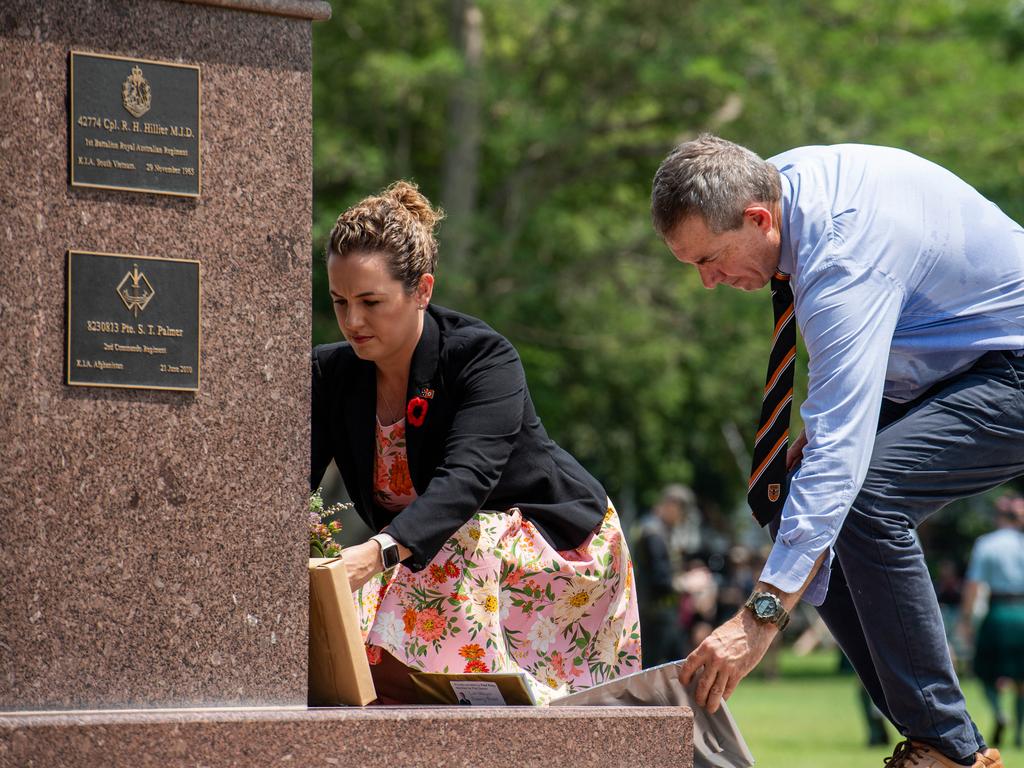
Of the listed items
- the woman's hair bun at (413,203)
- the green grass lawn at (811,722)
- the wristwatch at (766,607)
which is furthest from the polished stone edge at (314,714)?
the green grass lawn at (811,722)

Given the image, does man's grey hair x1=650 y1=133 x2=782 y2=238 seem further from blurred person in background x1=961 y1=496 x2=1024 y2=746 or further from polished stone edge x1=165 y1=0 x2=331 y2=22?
blurred person in background x1=961 y1=496 x2=1024 y2=746

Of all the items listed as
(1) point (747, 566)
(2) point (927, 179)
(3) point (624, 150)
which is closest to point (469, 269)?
(3) point (624, 150)

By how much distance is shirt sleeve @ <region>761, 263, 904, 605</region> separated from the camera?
13.2ft

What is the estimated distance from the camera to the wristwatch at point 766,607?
404 centimetres

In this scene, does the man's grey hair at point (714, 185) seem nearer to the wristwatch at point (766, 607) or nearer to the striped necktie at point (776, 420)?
the striped necktie at point (776, 420)

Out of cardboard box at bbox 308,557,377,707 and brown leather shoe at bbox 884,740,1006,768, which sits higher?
cardboard box at bbox 308,557,377,707

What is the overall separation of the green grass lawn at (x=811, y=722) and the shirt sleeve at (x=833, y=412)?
15.0ft

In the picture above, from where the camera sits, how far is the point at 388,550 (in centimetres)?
428

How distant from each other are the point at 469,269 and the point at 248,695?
15345 mm

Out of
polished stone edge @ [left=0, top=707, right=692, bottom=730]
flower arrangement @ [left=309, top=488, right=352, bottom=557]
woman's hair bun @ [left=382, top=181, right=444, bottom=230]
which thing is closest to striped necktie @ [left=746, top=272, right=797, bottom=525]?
polished stone edge @ [left=0, top=707, right=692, bottom=730]

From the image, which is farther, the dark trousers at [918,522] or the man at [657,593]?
the man at [657,593]

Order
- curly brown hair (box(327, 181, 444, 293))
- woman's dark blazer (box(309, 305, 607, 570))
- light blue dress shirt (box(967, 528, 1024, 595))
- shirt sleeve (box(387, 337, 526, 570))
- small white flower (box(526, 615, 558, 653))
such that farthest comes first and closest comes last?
1. light blue dress shirt (box(967, 528, 1024, 595))
2. small white flower (box(526, 615, 558, 653))
3. curly brown hair (box(327, 181, 444, 293))
4. woman's dark blazer (box(309, 305, 607, 570))
5. shirt sleeve (box(387, 337, 526, 570))

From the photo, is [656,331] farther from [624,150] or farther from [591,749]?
[591,749]

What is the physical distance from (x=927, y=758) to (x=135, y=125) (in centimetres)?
Result: 265
